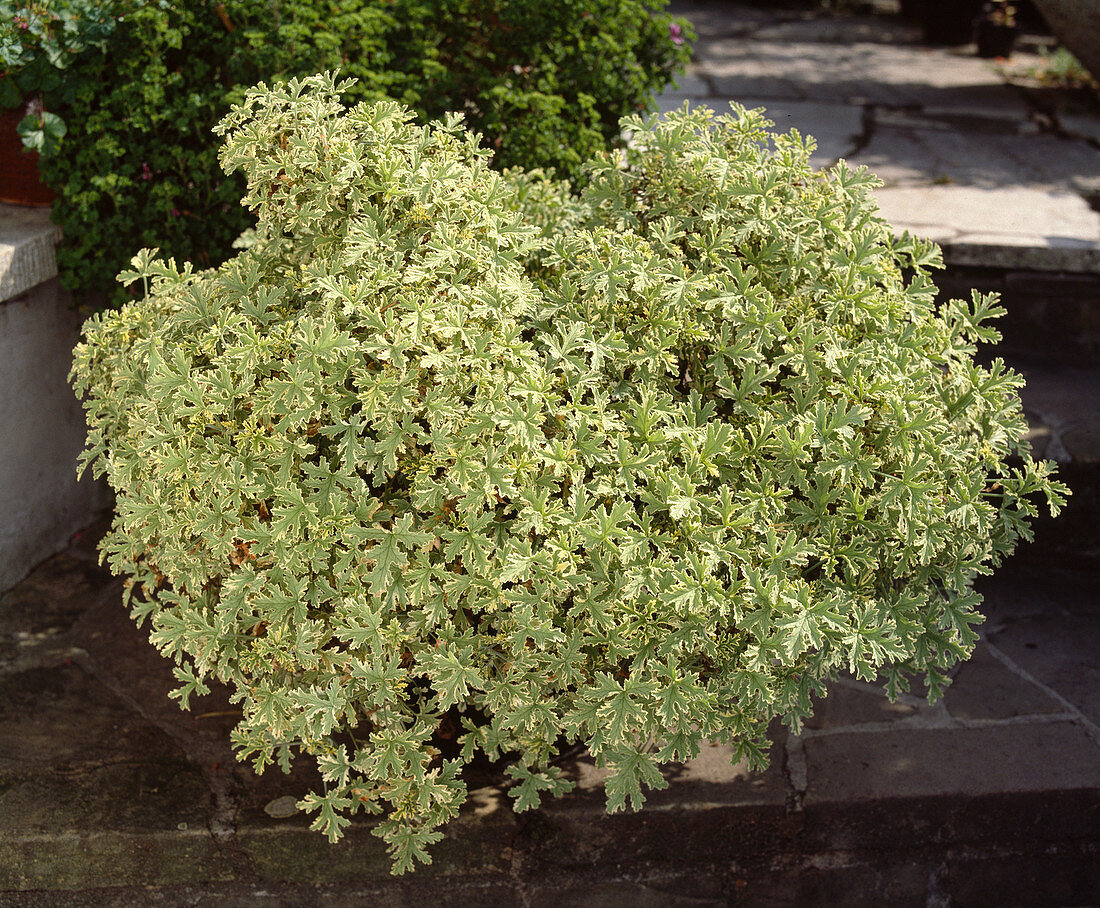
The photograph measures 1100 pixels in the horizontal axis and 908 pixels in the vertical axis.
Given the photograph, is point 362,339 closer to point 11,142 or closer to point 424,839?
point 424,839

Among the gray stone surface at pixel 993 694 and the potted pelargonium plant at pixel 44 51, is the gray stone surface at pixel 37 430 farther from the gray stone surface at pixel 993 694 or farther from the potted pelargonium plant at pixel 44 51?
the gray stone surface at pixel 993 694

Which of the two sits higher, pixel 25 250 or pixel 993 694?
pixel 25 250

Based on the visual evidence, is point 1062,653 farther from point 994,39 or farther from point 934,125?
point 994,39

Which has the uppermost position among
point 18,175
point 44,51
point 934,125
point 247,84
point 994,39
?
point 44,51

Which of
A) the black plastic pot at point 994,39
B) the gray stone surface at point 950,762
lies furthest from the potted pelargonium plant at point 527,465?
the black plastic pot at point 994,39

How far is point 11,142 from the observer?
305cm

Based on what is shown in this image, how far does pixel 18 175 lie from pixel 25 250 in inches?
13.7

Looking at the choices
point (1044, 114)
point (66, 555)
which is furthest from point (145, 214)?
point (1044, 114)

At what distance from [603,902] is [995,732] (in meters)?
1.13

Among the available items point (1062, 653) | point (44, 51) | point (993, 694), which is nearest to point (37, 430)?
point (44, 51)

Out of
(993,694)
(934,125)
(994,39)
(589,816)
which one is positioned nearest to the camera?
(589,816)

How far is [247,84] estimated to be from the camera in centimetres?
302

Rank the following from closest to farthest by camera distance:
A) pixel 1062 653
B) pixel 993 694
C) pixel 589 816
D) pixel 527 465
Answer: pixel 527 465
pixel 589 816
pixel 993 694
pixel 1062 653

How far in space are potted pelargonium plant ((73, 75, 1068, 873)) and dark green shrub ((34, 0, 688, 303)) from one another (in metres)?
0.77
